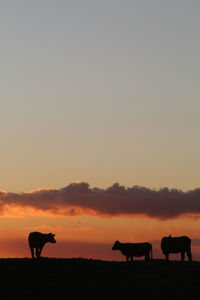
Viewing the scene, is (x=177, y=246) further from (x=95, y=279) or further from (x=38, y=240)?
(x=95, y=279)

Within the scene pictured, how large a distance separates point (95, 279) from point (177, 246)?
16991mm

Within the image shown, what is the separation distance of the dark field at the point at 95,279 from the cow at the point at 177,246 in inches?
215

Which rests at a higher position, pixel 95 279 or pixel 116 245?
pixel 116 245

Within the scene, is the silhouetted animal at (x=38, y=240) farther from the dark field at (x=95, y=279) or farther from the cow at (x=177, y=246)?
the cow at (x=177, y=246)

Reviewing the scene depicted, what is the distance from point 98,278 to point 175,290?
23.7 feet

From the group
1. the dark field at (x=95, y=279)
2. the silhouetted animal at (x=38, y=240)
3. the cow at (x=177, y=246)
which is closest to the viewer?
the dark field at (x=95, y=279)

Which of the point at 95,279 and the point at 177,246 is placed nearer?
the point at 95,279

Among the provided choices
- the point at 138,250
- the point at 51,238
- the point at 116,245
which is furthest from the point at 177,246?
the point at 51,238

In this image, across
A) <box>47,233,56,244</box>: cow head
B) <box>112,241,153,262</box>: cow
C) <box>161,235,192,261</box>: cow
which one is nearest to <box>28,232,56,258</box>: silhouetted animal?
<box>47,233,56,244</box>: cow head

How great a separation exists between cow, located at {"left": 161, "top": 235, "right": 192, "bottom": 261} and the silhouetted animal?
466 inches

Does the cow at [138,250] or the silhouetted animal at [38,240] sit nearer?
the silhouetted animal at [38,240]

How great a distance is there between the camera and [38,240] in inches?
2395

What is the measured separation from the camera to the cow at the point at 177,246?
65.0m

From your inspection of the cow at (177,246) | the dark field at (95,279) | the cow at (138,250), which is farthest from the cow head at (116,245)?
the dark field at (95,279)
